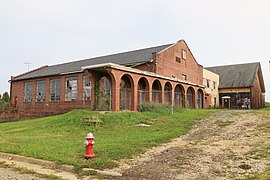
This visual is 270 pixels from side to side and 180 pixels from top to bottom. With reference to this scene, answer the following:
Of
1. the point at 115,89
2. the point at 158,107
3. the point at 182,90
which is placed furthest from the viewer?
the point at 182,90

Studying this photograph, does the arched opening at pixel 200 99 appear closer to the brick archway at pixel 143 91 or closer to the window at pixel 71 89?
the brick archway at pixel 143 91

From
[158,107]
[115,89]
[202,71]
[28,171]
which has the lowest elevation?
[28,171]

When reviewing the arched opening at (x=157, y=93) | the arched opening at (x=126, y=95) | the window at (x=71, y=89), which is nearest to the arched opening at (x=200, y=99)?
the arched opening at (x=157, y=93)

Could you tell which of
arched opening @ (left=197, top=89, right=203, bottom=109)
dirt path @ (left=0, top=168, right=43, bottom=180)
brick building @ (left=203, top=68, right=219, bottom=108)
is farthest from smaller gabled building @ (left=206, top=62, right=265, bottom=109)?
dirt path @ (left=0, top=168, right=43, bottom=180)

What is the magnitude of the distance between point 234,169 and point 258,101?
38.0m

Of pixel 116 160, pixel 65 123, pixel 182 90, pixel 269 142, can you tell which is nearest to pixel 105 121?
pixel 65 123

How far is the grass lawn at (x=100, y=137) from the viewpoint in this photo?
334 inches

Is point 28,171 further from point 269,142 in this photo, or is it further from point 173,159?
point 269,142

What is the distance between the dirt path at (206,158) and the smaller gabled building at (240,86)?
27.4 m


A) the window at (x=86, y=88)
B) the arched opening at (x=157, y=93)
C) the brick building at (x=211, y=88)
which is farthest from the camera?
the brick building at (x=211, y=88)

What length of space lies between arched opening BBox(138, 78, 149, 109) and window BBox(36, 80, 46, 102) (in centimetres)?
1529

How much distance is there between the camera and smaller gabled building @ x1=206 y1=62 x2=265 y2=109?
38.2 metres

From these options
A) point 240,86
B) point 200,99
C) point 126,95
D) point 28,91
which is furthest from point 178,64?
point 28,91

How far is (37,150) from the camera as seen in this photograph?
9.39 m
